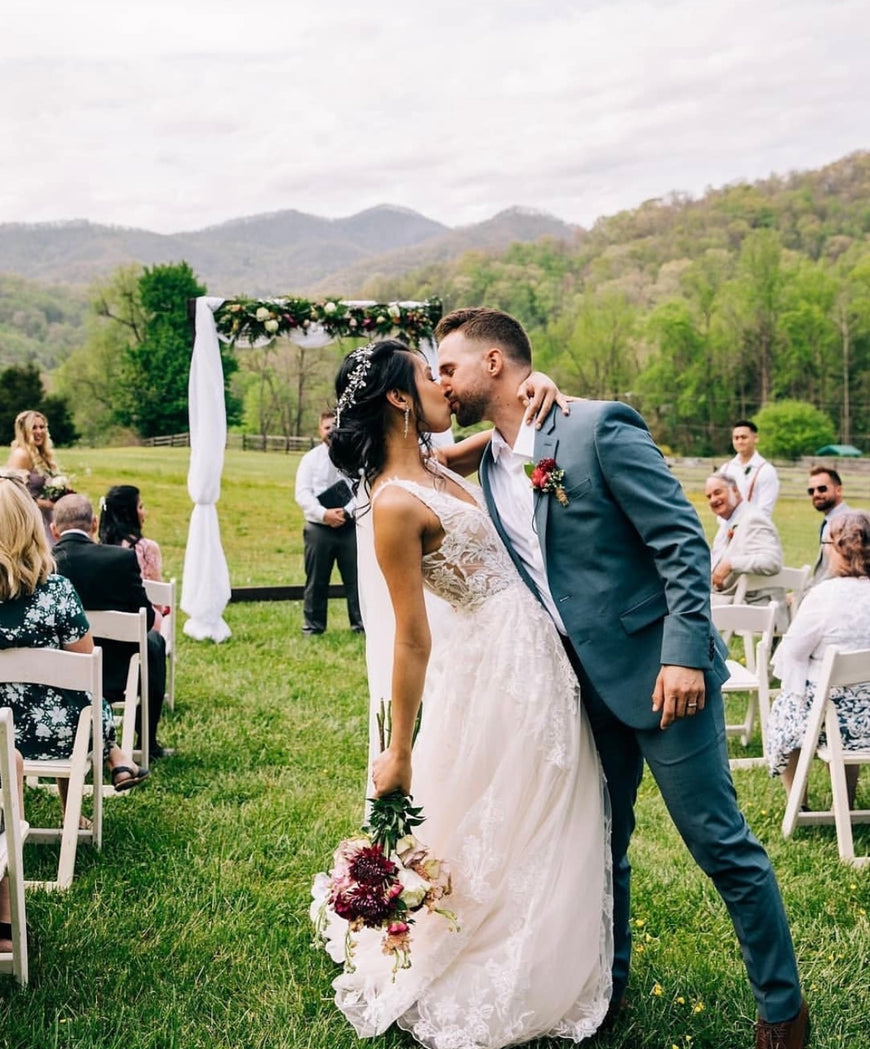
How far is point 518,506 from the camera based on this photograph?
3244mm

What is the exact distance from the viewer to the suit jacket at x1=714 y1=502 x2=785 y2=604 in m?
8.04

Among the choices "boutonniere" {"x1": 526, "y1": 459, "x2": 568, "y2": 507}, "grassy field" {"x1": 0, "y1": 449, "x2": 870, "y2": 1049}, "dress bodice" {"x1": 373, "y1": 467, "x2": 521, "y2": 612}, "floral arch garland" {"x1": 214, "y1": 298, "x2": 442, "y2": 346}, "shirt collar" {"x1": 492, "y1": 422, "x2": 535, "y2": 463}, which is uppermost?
"floral arch garland" {"x1": 214, "y1": 298, "x2": 442, "y2": 346}

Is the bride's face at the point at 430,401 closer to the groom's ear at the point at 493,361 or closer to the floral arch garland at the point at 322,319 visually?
the groom's ear at the point at 493,361

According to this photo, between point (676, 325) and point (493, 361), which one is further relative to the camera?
point (676, 325)

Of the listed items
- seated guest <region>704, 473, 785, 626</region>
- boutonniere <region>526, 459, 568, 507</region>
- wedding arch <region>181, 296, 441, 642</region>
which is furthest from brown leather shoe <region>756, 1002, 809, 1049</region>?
wedding arch <region>181, 296, 441, 642</region>

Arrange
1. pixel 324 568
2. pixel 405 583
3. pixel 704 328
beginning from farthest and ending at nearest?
1. pixel 704 328
2. pixel 324 568
3. pixel 405 583

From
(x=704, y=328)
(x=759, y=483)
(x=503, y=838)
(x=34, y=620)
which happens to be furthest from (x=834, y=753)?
(x=704, y=328)

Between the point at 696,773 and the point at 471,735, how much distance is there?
2.30 ft

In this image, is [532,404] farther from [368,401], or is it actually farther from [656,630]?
[656,630]

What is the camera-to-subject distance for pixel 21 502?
4188mm

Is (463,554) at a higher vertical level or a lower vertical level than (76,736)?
higher

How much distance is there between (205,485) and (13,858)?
6.91m

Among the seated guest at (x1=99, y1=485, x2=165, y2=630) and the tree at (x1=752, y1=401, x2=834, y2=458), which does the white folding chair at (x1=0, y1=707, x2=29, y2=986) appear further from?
the tree at (x1=752, y1=401, x2=834, y2=458)

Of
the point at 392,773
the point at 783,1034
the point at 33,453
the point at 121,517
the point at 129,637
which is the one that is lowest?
the point at 783,1034
